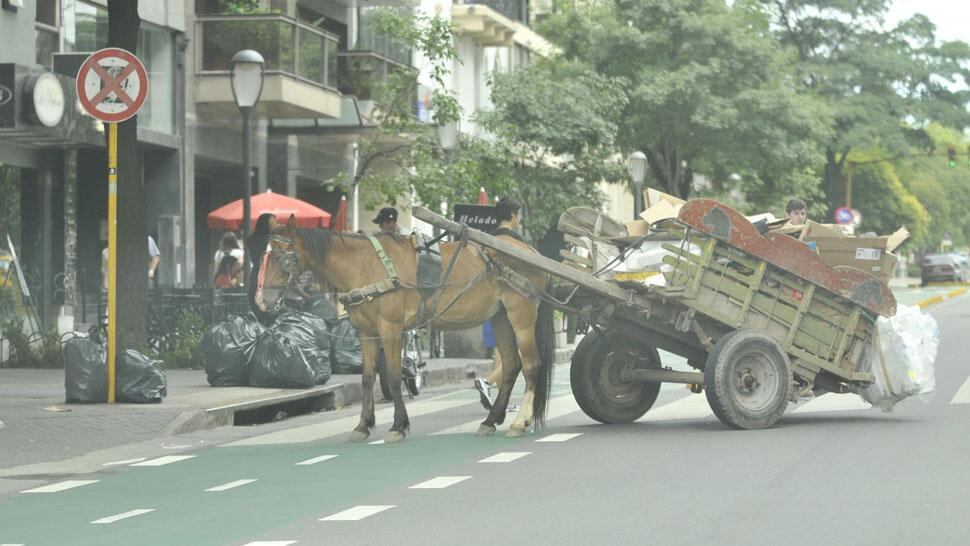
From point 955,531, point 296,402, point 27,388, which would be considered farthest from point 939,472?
point 27,388

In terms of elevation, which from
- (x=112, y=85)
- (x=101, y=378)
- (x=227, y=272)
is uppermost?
(x=112, y=85)

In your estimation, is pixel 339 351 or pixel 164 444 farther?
pixel 339 351

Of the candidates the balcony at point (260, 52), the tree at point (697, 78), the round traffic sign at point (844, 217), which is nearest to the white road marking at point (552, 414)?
the balcony at point (260, 52)

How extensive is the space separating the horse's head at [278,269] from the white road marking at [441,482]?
273 cm

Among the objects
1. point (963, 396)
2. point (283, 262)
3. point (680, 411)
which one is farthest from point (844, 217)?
point (283, 262)

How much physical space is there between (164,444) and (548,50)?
142ft

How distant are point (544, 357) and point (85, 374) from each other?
4598mm

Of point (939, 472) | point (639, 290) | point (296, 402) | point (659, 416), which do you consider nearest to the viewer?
point (939, 472)

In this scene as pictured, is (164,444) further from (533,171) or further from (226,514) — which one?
(533,171)

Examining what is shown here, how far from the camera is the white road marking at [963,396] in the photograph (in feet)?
55.3

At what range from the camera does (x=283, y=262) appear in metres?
13.5

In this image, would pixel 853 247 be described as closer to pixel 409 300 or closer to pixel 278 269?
pixel 409 300

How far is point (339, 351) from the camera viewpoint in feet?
70.0

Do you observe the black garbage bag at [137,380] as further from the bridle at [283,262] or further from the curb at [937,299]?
the curb at [937,299]
